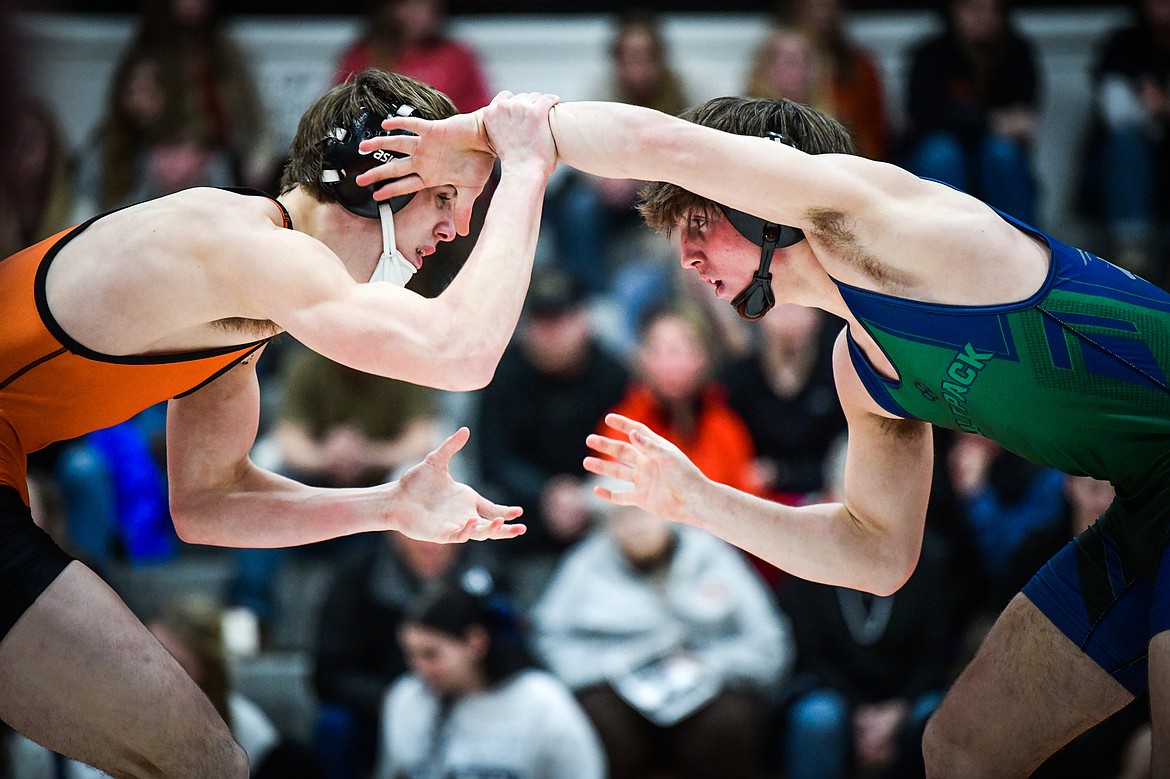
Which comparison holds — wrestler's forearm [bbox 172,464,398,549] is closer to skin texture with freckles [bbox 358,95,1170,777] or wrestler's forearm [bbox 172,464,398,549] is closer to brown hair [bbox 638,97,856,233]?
skin texture with freckles [bbox 358,95,1170,777]

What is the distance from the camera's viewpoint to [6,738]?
584 cm

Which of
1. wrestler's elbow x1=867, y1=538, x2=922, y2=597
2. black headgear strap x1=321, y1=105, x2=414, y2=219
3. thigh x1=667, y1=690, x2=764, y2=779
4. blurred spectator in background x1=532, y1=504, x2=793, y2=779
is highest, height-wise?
black headgear strap x1=321, y1=105, x2=414, y2=219

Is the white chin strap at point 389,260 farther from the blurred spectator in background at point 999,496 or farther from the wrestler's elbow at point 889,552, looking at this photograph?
the blurred spectator in background at point 999,496

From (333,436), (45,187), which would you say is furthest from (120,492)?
(45,187)

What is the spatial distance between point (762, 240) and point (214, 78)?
557 centimetres

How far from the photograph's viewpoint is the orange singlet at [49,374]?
3.27 meters

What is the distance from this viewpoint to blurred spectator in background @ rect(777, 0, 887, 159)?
7941mm

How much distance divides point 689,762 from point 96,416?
3272 mm

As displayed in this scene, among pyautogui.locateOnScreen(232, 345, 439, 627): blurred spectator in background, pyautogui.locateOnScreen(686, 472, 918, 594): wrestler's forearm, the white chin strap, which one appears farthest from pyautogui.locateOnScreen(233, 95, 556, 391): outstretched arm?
pyautogui.locateOnScreen(232, 345, 439, 627): blurred spectator in background

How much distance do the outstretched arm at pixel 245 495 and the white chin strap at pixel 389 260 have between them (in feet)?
1.66

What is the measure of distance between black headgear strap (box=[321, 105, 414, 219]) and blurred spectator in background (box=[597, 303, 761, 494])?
3.12 meters

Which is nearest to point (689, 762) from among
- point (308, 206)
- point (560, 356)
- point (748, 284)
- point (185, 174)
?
point (560, 356)

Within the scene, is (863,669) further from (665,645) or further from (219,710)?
(219,710)

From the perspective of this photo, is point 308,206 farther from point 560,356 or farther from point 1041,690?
point 560,356
